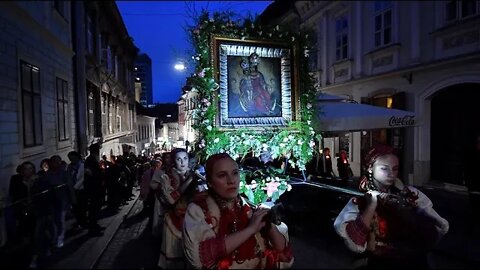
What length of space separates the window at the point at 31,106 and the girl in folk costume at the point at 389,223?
1.43 metres

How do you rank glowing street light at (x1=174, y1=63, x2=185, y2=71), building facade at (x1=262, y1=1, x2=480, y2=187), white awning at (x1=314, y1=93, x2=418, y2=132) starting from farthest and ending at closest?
building facade at (x1=262, y1=1, x2=480, y2=187), white awning at (x1=314, y1=93, x2=418, y2=132), glowing street light at (x1=174, y1=63, x2=185, y2=71)

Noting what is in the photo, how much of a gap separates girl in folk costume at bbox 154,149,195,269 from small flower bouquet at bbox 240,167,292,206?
513mm

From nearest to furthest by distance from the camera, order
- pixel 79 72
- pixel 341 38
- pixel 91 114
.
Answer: pixel 79 72 → pixel 91 114 → pixel 341 38

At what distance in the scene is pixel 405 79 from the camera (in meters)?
8.83

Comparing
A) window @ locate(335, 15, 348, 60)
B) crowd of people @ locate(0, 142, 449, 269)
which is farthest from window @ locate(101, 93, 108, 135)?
window @ locate(335, 15, 348, 60)

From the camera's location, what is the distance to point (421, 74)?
330 inches

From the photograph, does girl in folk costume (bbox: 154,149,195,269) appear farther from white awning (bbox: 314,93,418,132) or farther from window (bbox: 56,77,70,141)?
white awning (bbox: 314,93,418,132)

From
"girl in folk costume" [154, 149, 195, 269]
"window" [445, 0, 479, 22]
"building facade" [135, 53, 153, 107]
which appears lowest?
"girl in folk costume" [154, 149, 195, 269]

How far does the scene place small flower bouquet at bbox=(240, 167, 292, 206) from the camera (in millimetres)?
3074

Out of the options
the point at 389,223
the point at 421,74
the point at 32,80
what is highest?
the point at 421,74

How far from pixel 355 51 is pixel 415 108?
2.89m

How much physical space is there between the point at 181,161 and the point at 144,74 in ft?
4.28

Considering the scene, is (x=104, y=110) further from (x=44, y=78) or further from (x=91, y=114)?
(x=44, y=78)

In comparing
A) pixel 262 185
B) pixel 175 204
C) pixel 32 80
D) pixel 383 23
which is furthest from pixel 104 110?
pixel 383 23
